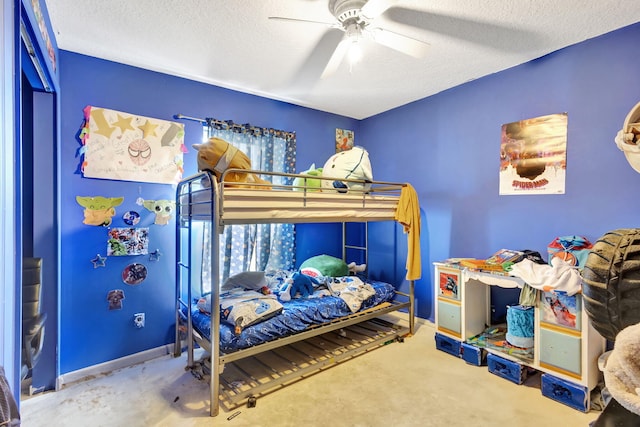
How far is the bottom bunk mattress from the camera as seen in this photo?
2.15 m

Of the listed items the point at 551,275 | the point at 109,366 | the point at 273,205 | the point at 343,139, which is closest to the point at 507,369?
the point at 551,275

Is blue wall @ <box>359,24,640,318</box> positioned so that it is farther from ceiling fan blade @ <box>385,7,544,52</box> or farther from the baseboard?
the baseboard

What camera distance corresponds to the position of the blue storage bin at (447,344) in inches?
108

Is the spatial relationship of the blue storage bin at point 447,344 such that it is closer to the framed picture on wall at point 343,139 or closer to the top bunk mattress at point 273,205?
the top bunk mattress at point 273,205

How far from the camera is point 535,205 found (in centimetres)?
264

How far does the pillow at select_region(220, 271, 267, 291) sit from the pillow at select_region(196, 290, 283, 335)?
276 mm

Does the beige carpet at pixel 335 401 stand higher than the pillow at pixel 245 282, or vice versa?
the pillow at pixel 245 282

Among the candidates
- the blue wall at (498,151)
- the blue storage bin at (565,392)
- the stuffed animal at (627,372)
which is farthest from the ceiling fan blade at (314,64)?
the blue storage bin at (565,392)

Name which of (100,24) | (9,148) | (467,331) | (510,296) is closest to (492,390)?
(467,331)

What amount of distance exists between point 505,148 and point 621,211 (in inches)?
38.2

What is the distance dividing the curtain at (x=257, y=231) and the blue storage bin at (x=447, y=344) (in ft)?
5.60

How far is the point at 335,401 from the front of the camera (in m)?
2.12

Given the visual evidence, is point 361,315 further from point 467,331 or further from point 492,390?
point 492,390

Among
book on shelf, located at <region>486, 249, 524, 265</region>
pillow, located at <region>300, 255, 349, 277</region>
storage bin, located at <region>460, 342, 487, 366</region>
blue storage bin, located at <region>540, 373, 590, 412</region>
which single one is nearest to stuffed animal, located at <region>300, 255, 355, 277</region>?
pillow, located at <region>300, 255, 349, 277</region>
